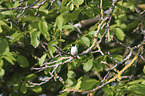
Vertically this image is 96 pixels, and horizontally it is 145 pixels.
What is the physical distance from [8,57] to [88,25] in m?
1.32

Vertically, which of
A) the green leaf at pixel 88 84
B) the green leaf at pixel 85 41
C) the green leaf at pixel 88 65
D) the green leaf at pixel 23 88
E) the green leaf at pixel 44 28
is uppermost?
the green leaf at pixel 44 28

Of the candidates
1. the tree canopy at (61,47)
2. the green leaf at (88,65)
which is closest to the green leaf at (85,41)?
the tree canopy at (61,47)

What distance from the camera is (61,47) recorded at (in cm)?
188

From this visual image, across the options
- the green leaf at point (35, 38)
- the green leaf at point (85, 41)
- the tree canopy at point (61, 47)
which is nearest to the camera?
the tree canopy at point (61, 47)

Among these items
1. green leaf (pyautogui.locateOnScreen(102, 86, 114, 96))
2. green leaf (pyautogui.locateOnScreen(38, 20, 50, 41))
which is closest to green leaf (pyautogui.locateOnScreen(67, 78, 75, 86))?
green leaf (pyautogui.locateOnScreen(102, 86, 114, 96))

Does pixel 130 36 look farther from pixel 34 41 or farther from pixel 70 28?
pixel 34 41

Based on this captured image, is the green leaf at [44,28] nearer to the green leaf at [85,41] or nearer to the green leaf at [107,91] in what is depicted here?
the green leaf at [85,41]

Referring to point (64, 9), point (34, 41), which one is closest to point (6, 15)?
point (34, 41)

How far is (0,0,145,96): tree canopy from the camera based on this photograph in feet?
4.96

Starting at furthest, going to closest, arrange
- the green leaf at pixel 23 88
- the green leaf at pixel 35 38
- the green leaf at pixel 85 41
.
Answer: the green leaf at pixel 23 88 → the green leaf at pixel 35 38 → the green leaf at pixel 85 41

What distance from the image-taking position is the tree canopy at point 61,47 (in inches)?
59.6

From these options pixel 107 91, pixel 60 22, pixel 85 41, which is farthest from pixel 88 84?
pixel 60 22

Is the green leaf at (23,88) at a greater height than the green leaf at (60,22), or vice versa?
the green leaf at (60,22)

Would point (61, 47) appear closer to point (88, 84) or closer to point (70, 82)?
point (70, 82)
